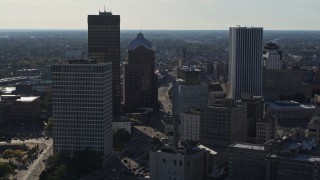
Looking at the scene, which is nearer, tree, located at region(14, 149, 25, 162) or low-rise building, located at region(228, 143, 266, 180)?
low-rise building, located at region(228, 143, 266, 180)

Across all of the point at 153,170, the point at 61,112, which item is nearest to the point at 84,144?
the point at 61,112

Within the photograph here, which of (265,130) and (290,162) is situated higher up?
(290,162)

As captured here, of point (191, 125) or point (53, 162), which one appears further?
point (191, 125)

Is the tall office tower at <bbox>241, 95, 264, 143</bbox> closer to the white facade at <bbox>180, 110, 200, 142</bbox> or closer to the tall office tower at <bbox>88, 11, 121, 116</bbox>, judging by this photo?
the white facade at <bbox>180, 110, 200, 142</bbox>

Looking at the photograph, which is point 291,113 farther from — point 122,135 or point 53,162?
point 53,162

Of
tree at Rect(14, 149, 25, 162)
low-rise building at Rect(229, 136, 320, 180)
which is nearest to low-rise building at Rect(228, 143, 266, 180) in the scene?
low-rise building at Rect(229, 136, 320, 180)

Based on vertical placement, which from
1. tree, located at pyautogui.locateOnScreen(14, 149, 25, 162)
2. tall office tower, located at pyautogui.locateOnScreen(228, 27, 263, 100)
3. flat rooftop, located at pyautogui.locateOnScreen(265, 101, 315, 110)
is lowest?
tree, located at pyautogui.locateOnScreen(14, 149, 25, 162)

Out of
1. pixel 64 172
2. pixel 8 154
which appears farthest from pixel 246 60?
pixel 64 172
